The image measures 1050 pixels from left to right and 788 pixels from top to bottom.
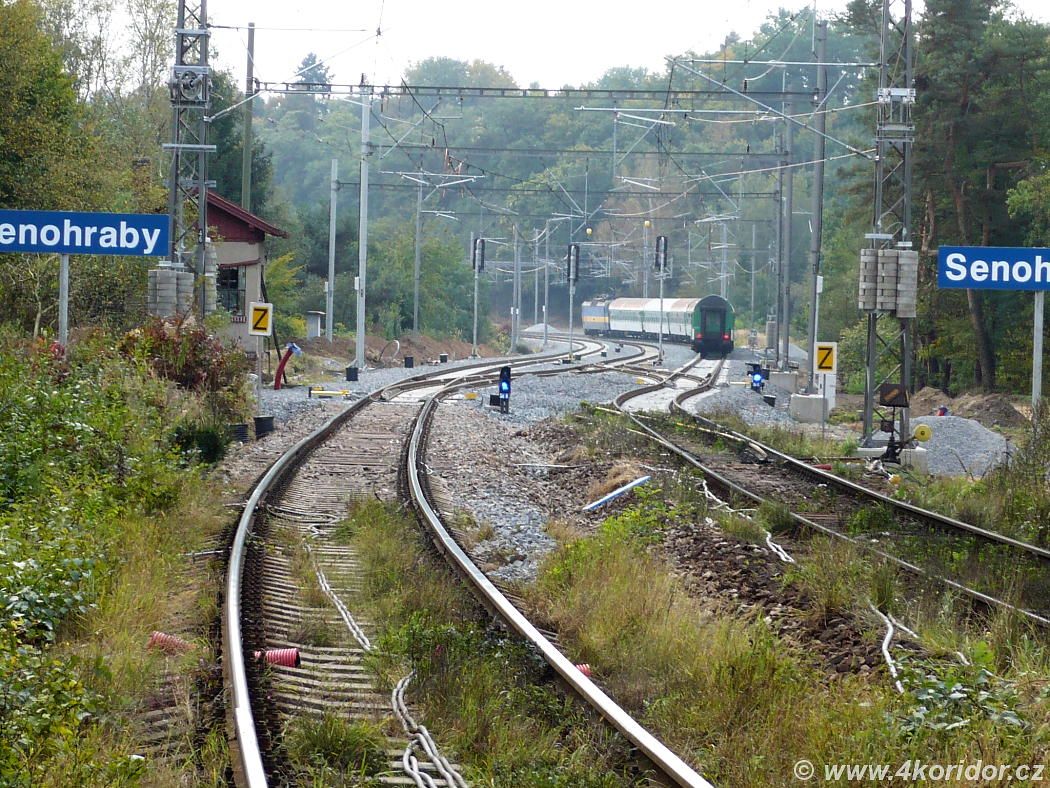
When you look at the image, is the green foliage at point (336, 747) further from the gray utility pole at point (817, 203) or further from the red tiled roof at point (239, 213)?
the red tiled roof at point (239, 213)

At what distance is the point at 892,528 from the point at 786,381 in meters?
26.4

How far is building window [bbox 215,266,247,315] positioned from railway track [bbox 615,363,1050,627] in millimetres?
25486

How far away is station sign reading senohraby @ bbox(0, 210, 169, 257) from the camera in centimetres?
1653

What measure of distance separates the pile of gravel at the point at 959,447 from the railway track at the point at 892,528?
10.00 ft

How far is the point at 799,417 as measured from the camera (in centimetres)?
3034

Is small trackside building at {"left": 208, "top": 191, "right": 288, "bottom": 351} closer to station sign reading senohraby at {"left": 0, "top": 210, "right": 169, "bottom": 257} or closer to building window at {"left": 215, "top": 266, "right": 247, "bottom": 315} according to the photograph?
building window at {"left": 215, "top": 266, "right": 247, "bottom": 315}

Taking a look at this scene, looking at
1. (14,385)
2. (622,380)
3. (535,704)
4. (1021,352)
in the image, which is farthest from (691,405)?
(535,704)

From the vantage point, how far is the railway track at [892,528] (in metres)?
9.95

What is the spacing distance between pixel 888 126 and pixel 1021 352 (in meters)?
22.9

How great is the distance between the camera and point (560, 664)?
691 centimetres

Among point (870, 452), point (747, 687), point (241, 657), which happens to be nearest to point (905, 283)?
point (870, 452)

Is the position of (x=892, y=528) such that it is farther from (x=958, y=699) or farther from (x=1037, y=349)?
(x=958, y=699)

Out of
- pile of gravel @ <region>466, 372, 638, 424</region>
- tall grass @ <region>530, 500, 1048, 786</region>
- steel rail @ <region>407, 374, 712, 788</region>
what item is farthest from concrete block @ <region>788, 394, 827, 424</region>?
tall grass @ <region>530, 500, 1048, 786</region>

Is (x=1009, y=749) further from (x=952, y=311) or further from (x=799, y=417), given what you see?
(x=952, y=311)
